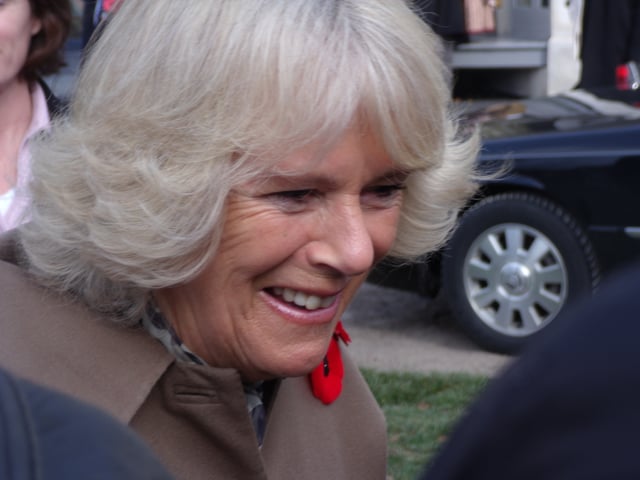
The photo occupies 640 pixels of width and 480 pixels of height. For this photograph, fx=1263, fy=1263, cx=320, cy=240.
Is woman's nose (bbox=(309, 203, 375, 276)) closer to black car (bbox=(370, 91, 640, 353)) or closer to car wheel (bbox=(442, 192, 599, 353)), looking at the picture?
black car (bbox=(370, 91, 640, 353))

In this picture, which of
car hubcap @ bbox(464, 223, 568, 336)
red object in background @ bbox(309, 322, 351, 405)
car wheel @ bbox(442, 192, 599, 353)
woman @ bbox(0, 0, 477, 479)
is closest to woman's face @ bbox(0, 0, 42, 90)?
woman @ bbox(0, 0, 477, 479)

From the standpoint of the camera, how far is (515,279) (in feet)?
21.1

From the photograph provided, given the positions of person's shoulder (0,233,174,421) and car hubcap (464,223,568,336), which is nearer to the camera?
person's shoulder (0,233,174,421)

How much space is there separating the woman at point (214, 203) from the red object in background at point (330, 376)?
0.21 meters

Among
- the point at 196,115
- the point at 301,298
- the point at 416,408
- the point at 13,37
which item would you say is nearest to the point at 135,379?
the point at 301,298

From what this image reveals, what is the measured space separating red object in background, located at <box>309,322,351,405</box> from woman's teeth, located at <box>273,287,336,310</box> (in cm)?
30

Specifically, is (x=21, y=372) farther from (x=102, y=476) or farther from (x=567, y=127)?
(x=567, y=127)

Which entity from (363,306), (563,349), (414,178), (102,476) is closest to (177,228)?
(414,178)

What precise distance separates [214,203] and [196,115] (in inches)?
5.4

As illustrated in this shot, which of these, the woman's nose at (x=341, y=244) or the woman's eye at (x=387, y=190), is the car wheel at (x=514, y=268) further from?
the woman's nose at (x=341, y=244)

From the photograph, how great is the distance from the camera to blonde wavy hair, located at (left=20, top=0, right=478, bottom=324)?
1892 millimetres

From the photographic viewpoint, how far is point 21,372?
6.38 feet

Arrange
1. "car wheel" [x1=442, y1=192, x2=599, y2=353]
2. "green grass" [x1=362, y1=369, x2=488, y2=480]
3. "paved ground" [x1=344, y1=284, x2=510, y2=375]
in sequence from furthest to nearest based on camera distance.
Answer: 1. "paved ground" [x1=344, y1=284, x2=510, y2=375]
2. "car wheel" [x1=442, y1=192, x2=599, y2=353]
3. "green grass" [x1=362, y1=369, x2=488, y2=480]

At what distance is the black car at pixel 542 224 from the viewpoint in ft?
20.3
